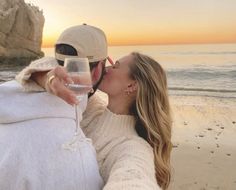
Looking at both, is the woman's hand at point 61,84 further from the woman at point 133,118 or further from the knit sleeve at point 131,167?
the woman at point 133,118

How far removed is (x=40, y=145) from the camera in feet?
6.13

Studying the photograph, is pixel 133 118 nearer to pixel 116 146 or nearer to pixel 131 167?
pixel 116 146

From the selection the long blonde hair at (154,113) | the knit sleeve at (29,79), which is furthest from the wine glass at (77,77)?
the long blonde hair at (154,113)

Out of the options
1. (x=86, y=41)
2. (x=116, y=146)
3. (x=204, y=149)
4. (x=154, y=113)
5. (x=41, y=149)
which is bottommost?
(x=204, y=149)

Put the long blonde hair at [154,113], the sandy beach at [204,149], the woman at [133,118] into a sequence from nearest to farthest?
the woman at [133,118] < the long blonde hair at [154,113] < the sandy beach at [204,149]

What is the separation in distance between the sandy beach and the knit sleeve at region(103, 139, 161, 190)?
367 centimetres

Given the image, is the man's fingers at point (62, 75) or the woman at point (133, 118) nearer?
the man's fingers at point (62, 75)

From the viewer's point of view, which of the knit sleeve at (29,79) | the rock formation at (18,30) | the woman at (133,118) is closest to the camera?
the knit sleeve at (29,79)

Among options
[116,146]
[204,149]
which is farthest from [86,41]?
[204,149]

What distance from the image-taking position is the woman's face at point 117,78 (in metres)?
2.88

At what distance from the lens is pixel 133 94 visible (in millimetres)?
2875

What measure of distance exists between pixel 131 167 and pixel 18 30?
40.2 meters

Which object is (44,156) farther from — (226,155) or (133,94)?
(226,155)

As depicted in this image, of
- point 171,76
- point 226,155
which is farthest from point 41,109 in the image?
point 171,76
